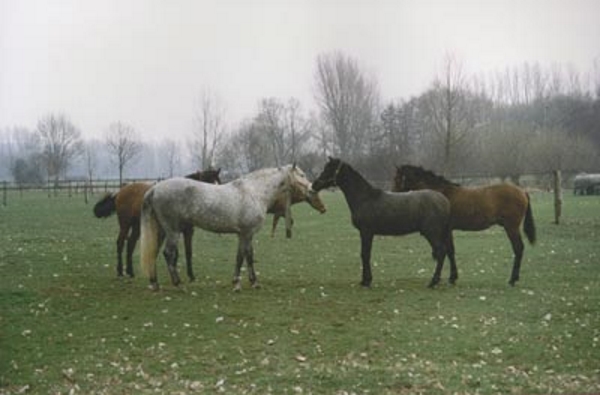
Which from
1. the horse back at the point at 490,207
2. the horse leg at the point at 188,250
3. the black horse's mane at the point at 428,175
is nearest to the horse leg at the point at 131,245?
the horse leg at the point at 188,250

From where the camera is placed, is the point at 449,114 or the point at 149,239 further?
the point at 449,114

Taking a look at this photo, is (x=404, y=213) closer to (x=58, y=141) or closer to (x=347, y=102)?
(x=347, y=102)

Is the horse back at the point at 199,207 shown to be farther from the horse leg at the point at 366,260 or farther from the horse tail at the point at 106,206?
the horse tail at the point at 106,206

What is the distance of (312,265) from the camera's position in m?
11.5

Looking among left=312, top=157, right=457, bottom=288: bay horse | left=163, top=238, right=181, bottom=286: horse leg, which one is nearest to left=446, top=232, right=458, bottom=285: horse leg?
left=312, top=157, right=457, bottom=288: bay horse

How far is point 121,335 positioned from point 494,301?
4.72 metres

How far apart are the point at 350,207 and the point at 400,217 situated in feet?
2.67

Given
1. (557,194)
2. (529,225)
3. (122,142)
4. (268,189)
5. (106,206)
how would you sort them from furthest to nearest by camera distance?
(122,142) < (557,194) < (106,206) < (529,225) < (268,189)

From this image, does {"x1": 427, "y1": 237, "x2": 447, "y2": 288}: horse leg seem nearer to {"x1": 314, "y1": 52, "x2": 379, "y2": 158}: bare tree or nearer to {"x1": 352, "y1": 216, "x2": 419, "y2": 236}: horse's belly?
{"x1": 352, "y1": 216, "x2": 419, "y2": 236}: horse's belly

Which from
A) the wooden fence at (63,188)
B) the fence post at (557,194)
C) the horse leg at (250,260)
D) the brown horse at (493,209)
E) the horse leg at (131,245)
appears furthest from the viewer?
the wooden fence at (63,188)

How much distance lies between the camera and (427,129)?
21.2 metres

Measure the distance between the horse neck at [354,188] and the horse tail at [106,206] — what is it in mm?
4325

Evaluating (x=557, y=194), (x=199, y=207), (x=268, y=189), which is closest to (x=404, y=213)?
(x=268, y=189)

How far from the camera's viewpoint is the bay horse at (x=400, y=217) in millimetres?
9141
